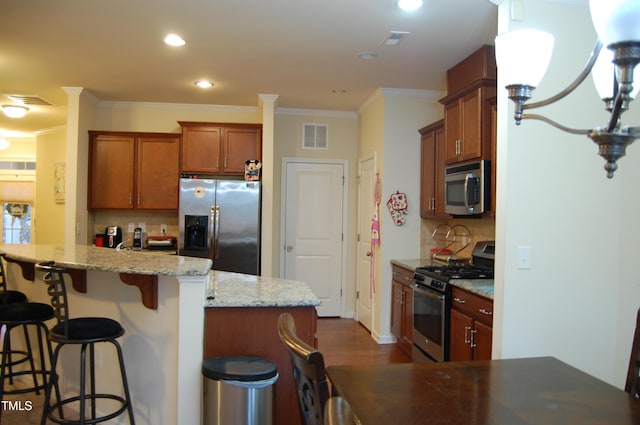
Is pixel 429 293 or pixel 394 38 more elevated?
pixel 394 38

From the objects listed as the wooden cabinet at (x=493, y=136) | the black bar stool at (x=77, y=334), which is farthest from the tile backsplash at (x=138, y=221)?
the wooden cabinet at (x=493, y=136)

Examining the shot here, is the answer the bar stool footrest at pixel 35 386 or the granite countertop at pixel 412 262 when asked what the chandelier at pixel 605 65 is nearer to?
the granite countertop at pixel 412 262

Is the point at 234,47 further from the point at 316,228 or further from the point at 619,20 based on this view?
the point at 619,20

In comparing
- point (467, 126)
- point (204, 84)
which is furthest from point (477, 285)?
point (204, 84)

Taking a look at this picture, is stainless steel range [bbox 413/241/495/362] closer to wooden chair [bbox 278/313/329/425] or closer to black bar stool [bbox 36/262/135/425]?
black bar stool [bbox 36/262/135/425]

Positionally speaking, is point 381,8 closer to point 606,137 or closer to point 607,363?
point 606,137

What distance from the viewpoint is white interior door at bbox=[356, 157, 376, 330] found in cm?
531

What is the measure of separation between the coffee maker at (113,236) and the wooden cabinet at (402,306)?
127 inches

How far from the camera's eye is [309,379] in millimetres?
1091

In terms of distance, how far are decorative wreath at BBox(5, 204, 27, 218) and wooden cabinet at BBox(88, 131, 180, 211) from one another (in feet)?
14.8

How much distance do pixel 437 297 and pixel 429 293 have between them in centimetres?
17

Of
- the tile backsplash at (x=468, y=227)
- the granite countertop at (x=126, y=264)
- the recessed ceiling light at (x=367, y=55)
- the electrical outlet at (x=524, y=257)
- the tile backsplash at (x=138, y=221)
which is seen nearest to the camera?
the granite countertop at (x=126, y=264)

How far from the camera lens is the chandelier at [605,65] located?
1.11m

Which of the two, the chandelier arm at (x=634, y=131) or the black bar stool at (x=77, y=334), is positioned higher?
the chandelier arm at (x=634, y=131)
